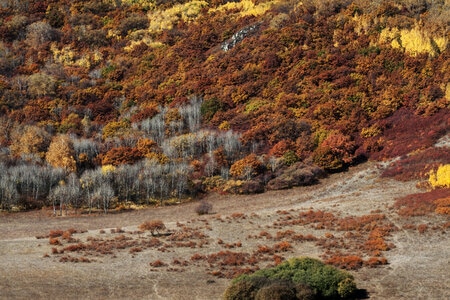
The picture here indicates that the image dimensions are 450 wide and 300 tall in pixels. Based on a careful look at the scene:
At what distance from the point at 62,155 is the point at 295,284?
43669 mm

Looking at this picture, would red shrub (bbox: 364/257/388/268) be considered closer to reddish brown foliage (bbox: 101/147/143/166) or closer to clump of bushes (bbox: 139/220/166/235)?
clump of bushes (bbox: 139/220/166/235)

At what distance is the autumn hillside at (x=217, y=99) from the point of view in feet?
190

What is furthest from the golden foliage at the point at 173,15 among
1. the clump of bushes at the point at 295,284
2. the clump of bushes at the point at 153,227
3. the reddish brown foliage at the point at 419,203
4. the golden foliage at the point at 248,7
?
the clump of bushes at the point at 295,284

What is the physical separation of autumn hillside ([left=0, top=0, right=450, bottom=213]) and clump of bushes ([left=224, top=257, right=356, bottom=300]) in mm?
28379

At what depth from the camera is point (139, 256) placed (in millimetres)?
34500

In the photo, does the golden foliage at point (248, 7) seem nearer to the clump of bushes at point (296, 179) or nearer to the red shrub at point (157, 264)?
the clump of bushes at point (296, 179)

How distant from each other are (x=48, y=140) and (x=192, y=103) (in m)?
20.8

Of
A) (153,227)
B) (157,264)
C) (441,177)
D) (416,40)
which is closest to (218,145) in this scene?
(441,177)

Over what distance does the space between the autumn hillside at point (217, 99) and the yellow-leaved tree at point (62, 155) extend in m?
0.17

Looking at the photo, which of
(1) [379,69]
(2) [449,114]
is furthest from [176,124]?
(2) [449,114]

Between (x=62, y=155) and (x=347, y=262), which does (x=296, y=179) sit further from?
(x=347, y=262)

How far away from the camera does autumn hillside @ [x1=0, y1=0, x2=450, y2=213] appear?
190ft

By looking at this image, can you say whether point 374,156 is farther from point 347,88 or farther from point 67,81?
point 67,81

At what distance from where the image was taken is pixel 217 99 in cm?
7988
